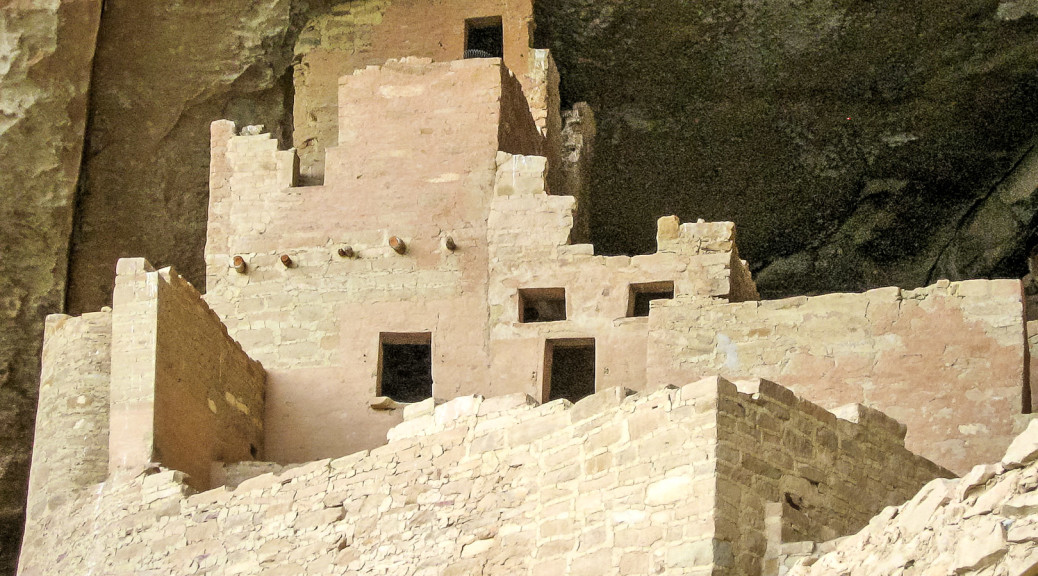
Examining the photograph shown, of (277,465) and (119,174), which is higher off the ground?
(119,174)

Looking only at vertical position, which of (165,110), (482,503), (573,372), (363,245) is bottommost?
(482,503)

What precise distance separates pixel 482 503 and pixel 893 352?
197 inches

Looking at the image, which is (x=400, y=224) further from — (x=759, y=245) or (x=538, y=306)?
(x=759, y=245)

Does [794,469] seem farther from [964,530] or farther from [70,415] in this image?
[70,415]

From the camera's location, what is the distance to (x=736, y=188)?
25500mm

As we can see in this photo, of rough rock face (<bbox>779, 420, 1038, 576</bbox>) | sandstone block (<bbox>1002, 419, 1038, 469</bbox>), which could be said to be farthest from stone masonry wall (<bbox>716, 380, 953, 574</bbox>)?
sandstone block (<bbox>1002, 419, 1038, 469</bbox>)

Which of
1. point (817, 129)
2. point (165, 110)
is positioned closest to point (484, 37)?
point (165, 110)

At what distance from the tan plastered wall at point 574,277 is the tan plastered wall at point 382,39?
14.8 ft

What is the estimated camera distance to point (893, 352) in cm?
1677

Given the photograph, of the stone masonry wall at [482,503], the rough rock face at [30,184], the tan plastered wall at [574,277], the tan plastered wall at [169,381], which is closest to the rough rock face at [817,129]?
the tan plastered wall at [574,277]

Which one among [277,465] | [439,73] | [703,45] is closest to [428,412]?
[277,465]

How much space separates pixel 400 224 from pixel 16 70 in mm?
5417

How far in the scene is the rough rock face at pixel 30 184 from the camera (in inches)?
861

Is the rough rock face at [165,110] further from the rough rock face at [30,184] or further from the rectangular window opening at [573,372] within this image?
the rectangular window opening at [573,372]
